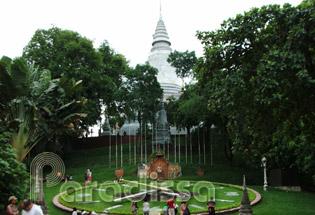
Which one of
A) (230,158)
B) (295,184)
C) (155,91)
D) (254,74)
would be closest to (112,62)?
(155,91)

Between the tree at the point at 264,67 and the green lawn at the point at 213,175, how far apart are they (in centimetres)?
351

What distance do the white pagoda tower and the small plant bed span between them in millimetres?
27659

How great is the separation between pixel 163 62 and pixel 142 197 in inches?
1449

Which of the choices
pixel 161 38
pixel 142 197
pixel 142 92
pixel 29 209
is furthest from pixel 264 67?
pixel 161 38

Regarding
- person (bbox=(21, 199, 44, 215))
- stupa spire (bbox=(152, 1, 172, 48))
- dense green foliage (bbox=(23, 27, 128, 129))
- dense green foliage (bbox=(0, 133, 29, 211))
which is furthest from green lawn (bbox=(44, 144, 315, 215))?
stupa spire (bbox=(152, 1, 172, 48))

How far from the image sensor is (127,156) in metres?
30.6

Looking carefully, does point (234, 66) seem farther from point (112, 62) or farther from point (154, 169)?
point (112, 62)

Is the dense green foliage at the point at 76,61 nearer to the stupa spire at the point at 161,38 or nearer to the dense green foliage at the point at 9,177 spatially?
the dense green foliage at the point at 9,177

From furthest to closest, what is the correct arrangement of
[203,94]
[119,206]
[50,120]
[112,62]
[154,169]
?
[112,62]
[203,94]
[154,169]
[50,120]
[119,206]

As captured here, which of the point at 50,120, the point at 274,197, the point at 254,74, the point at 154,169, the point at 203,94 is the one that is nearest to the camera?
the point at 254,74

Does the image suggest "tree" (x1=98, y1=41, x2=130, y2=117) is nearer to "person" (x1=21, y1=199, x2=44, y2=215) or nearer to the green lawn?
the green lawn

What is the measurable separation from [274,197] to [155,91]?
1846 cm

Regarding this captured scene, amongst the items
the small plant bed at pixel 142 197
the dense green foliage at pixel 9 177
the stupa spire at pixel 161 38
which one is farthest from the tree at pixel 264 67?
the stupa spire at pixel 161 38

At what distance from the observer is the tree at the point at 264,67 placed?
8.83 m
